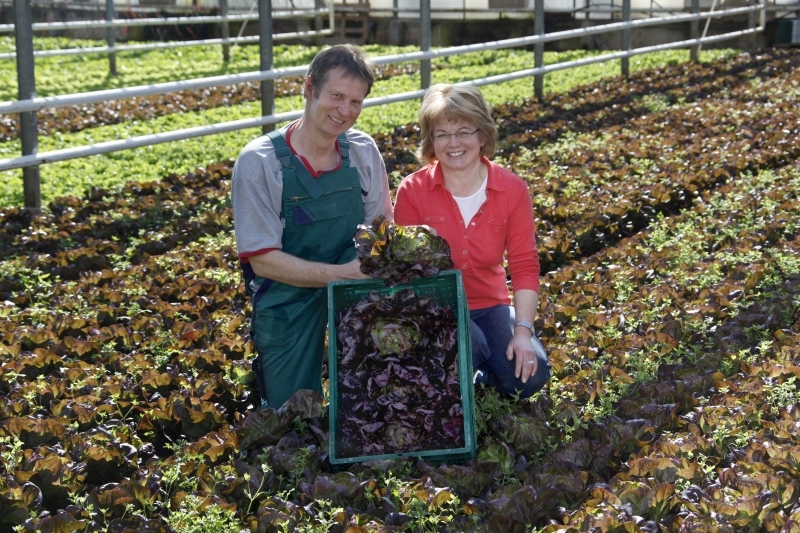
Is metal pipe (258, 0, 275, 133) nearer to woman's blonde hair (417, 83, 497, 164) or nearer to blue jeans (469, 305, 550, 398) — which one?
woman's blonde hair (417, 83, 497, 164)

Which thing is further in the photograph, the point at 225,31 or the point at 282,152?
the point at 225,31

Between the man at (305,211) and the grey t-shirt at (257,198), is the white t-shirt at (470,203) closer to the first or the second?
the man at (305,211)

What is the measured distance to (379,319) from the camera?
12.5 ft

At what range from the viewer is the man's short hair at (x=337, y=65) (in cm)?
411

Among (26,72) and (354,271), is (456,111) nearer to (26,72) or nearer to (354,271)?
(354,271)

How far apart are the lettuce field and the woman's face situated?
3.24 ft

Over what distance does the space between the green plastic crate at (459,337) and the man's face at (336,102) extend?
0.71m

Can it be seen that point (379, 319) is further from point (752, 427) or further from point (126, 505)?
point (752, 427)

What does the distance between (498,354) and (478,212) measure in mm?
607

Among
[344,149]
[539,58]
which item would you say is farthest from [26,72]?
[539,58]

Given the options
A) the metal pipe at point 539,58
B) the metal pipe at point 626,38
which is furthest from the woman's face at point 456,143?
the metal pipe at point 626,38

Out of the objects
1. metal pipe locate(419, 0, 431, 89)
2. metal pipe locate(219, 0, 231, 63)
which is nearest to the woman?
metal pipe locate(419, 0, 431, 89)

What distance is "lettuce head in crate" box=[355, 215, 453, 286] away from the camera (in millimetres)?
3703

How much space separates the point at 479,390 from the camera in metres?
4.43
